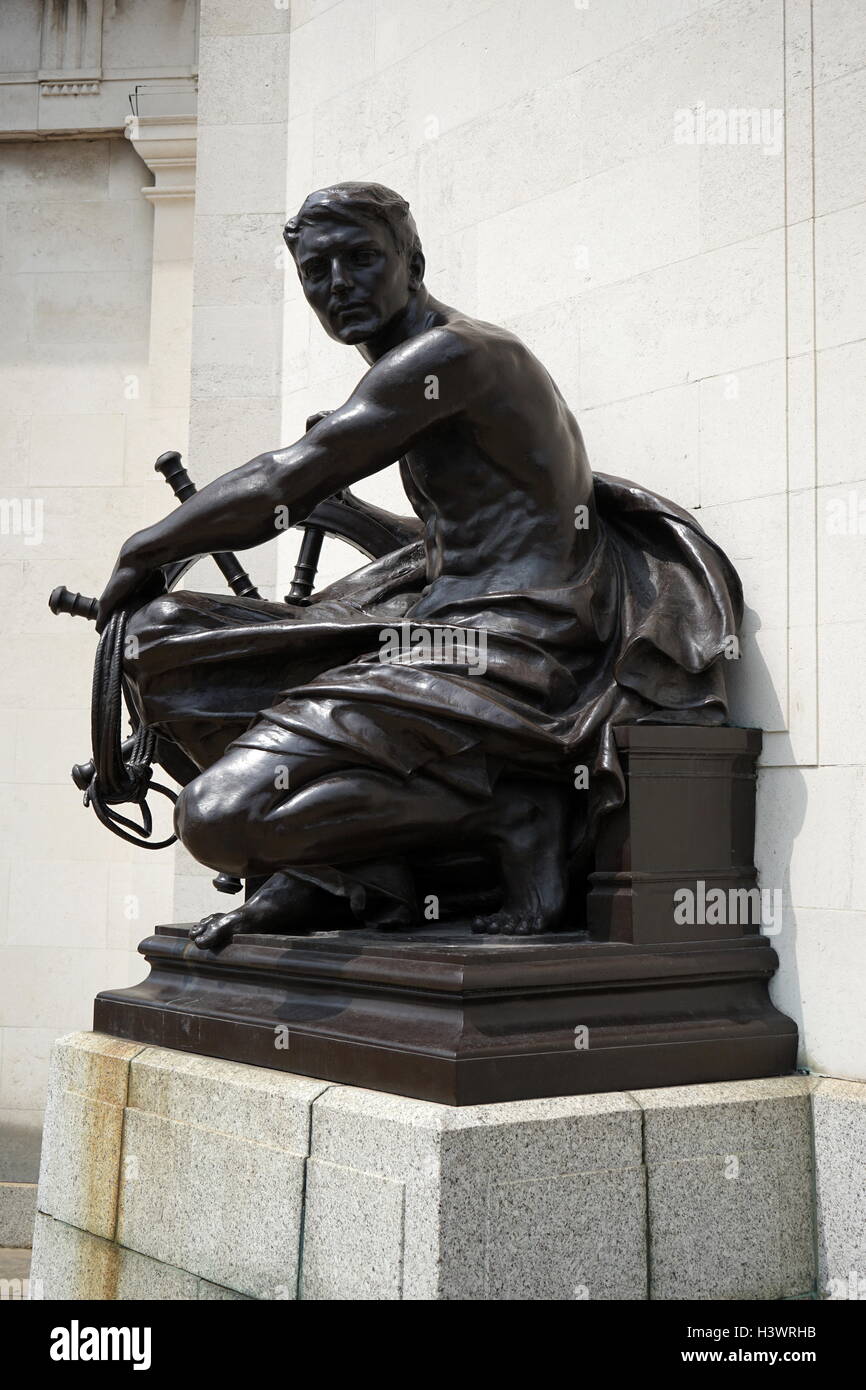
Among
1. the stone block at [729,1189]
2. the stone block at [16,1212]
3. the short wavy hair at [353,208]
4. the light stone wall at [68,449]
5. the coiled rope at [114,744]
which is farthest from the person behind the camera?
the light stone wall at [68,449]

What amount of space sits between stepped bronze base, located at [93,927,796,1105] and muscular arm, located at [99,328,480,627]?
1134mm

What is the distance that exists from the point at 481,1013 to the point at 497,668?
3.01 ft

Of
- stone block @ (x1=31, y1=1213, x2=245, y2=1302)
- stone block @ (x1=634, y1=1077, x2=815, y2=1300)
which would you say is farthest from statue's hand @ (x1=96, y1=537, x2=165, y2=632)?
stone block @ (x1=634, y1=1077, x2=815, y2=1300)

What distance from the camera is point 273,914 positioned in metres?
4.02

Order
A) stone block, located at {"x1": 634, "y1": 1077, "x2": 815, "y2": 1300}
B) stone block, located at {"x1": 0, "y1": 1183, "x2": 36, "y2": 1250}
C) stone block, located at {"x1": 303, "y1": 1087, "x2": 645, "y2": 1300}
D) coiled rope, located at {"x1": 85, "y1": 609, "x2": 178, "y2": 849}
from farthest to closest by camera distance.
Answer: stone block, located at {"x1": 0, "y1": 1183, "x2": 36, "y2": 1250}
coiled rope, located at {"x1": 85, "y1": 609, "x2": 178, "y2": 849}
stone block, located at {"x1": 634, "y1": 1077, "x2": 815, "y2": 1300}
stone block, located at {"x1": 303, "y1": 1087, "x2": 645, "y2": 1300}

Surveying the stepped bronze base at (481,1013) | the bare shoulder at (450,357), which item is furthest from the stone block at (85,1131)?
the bare shoulder at (450,357)

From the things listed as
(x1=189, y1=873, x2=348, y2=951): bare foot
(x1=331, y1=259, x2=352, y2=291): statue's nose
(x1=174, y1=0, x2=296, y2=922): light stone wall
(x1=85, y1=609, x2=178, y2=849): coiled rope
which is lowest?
(x1=189, y1=873, x2=348, y2=951): bare foot

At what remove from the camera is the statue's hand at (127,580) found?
13.1 ft

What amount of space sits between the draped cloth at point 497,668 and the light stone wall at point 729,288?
324 millimetres

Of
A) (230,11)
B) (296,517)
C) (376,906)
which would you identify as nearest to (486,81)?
(230,11)

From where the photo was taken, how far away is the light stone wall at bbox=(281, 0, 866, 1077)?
163 inches

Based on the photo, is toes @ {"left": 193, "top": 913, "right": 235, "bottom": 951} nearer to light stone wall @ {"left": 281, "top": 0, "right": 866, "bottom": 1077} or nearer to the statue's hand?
the statue's hand

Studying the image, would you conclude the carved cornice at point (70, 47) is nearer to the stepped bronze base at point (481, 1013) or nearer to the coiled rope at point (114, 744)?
the coiled rope at point (114, 744)
